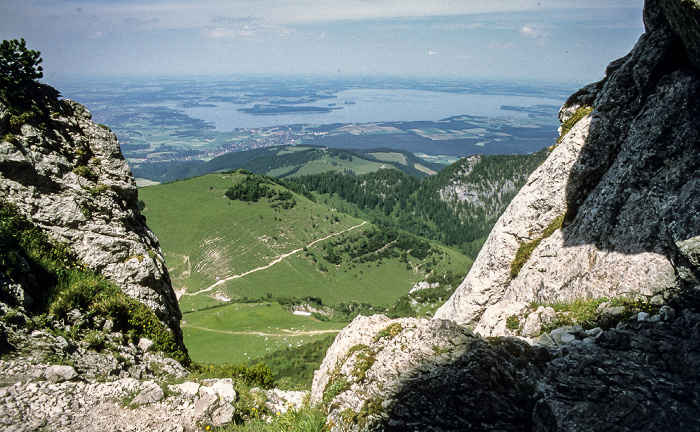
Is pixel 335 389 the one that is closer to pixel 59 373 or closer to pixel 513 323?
pixel 59 373

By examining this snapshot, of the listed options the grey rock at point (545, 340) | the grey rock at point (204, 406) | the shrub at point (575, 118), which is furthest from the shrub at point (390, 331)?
the shrub at point (575, 118)

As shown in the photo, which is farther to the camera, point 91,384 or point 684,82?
point 684,82

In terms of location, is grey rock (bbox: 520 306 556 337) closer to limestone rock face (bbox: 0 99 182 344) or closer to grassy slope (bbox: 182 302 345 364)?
limestone rock face (bbox: 0 99 182 344)

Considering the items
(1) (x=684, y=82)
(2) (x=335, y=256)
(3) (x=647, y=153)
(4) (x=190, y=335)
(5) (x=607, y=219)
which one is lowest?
(2) (x=335, y=256)

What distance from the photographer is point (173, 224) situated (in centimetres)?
13575

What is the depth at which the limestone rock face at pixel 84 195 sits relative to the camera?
10984mm

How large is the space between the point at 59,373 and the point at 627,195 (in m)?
17.8

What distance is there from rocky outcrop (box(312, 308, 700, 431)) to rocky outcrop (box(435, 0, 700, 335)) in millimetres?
2344

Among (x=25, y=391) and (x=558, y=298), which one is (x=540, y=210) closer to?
(x=558, y=298)

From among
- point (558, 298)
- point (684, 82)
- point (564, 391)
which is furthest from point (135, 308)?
point (684, 82)

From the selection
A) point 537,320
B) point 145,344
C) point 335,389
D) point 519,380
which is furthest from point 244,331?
point 519,380

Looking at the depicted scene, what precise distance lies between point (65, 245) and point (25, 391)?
5.91 meters

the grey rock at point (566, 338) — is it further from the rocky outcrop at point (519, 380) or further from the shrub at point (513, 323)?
the shrub at point (513, 323)

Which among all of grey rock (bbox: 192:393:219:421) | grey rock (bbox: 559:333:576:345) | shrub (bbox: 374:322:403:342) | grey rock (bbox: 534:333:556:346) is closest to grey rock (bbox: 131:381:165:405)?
grey rock (bbox: 192:393:219:421)
